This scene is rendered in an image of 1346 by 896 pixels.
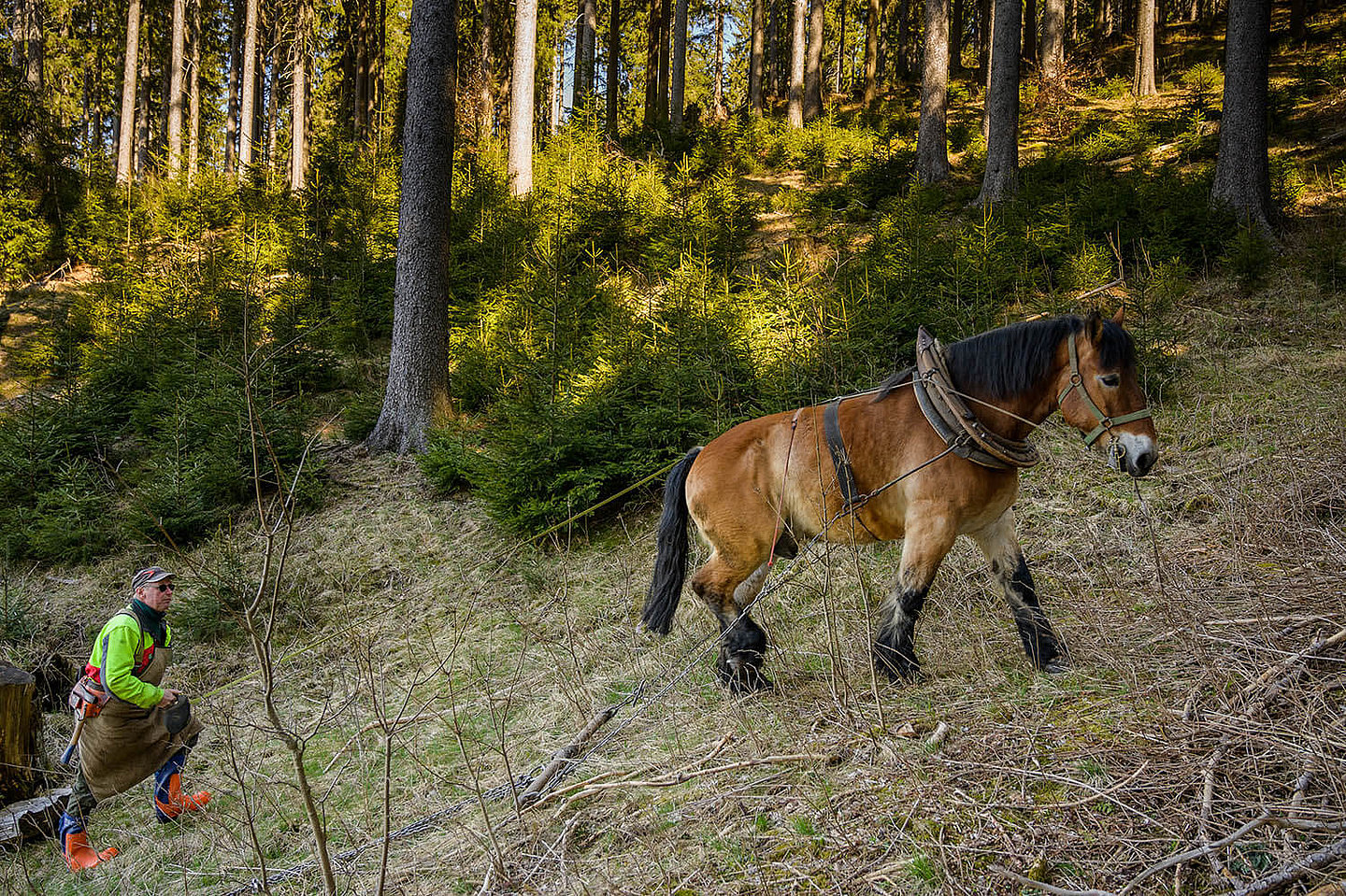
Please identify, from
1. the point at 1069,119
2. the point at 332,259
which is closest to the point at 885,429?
the point at 332,259

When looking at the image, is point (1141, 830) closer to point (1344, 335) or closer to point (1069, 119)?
point (1344, 335)

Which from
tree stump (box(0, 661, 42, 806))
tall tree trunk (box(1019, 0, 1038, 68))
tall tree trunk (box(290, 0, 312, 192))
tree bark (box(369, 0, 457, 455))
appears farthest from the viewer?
tall tree trunk (box(1019, 0, 1038, 68))

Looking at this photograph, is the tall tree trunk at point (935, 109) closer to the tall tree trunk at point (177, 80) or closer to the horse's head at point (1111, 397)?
the horse's head at point (1111, 397)

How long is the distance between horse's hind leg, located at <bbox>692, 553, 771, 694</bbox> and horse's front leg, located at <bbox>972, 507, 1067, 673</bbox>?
48.3 inches

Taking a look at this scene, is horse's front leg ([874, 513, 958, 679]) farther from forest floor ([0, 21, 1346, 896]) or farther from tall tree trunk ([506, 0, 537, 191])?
tall tree trunk ([506, 0, 537, 191])

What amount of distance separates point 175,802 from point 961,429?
5.22 m

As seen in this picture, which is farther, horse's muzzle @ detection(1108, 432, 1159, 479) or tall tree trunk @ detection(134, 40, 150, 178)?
tall tree trunk @ detection(134, 40, 150, 178)

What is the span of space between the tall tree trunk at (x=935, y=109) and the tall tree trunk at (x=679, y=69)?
7031 millimetres

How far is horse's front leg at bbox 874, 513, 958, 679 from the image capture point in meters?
3.77

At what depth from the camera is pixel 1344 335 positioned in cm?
730

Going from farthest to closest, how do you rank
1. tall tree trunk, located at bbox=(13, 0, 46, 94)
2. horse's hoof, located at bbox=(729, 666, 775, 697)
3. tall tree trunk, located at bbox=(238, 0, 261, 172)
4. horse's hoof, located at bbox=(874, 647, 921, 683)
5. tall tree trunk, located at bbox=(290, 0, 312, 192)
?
tall tree trunk, located at bbox=(238, 0, 261, 172)
tall tree trunk, located at bbox=(13, 0, 46, 94)
tall tree trunk, located at bbox=(290, 0, 312, 192)
horse's hoof, located at bbox=(729, 666, 775, 697)
horse's hoof, located at bbox=(874, 647, 921, 683)

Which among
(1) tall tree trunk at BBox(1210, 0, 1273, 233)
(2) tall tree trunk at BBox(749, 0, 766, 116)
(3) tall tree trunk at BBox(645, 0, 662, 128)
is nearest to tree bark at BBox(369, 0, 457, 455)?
(1) tall tree trunk at BBox(1210, 0, 1273, 233)

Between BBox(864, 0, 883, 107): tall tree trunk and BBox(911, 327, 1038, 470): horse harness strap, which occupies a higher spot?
BBox(864, 0, 883, 107): tall tree trunk

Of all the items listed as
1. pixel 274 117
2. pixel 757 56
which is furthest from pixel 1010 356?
pixel 274 117
